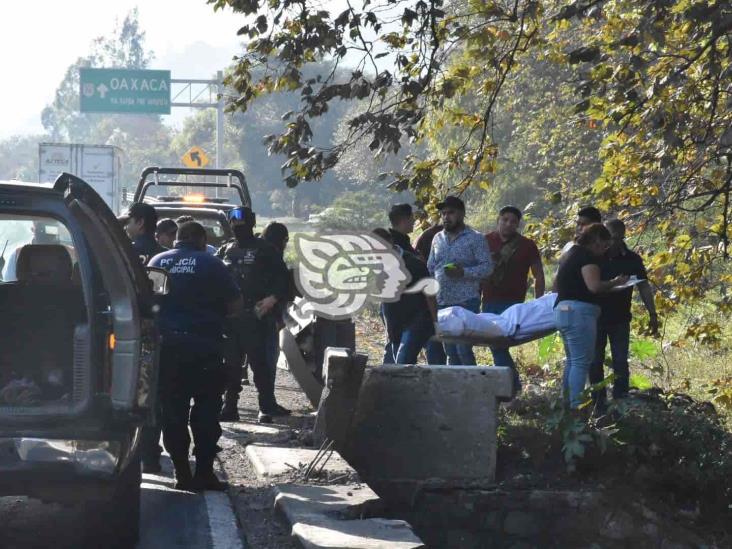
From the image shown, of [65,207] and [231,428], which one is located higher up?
[65,207]

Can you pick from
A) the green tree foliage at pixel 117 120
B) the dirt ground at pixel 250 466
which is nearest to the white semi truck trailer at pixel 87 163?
the dirt ground at pixel 250 466

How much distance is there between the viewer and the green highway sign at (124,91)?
45812 mm

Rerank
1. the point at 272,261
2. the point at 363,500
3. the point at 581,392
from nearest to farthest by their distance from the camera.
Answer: the point at 363,500, the point at 581,392, the point at 272,261

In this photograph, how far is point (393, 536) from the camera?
6.55 meters

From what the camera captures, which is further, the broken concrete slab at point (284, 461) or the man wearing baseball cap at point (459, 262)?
the man wearing baseball cap at point (459, 262)

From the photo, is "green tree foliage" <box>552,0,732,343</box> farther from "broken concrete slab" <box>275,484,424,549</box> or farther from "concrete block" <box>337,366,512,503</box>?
"broken concrete slab" <box>275,484,424,549</box>

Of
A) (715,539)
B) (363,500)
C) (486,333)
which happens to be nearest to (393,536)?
(363,500)

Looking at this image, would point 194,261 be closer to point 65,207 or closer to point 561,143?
point 65,207

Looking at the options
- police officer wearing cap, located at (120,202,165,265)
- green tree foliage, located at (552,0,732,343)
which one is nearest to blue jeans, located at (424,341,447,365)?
green tree foliage, located at (552,0,732,343)

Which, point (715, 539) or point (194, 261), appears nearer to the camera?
point (194, 261)

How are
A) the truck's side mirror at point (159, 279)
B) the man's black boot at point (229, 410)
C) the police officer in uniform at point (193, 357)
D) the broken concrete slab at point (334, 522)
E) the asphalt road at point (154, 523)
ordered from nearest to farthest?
the broken concrete slab at point (334, 522), the asphalt road at point (154, 523), the truck's side mirror at point (159, 279), the police officer in uniform at point (193, 357), the man's black boot at point (229, 410)

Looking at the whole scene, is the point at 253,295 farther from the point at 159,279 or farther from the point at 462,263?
the point at 159,279

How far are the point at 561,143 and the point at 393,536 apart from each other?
67.0ft

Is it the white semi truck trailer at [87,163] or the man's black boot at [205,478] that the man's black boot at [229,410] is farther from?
the white semi truck trailer at [87,163]
